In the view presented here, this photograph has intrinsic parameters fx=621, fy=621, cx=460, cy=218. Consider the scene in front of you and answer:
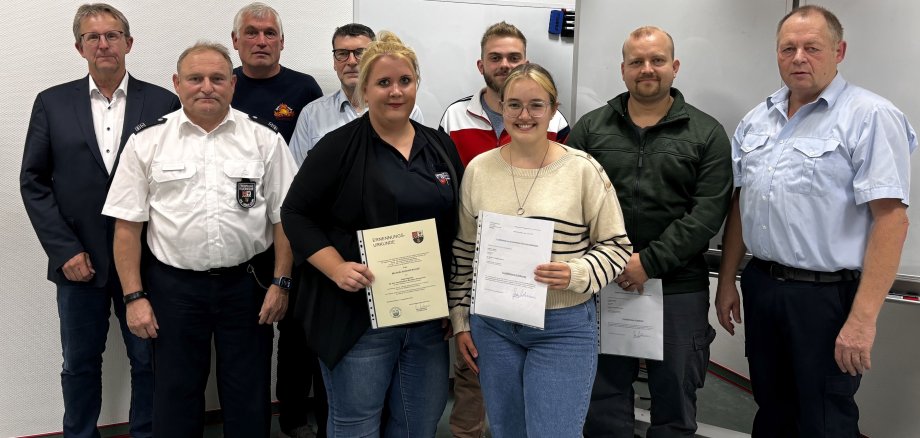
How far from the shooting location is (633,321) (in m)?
2.35

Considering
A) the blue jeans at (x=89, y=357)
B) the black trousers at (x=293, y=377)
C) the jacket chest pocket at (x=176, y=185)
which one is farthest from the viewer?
the black trousers at (x=293, y=377)

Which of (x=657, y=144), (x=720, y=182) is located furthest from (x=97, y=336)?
(x=720, y=182)

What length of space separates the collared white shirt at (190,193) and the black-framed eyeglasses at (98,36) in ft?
2.21

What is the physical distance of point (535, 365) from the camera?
1.89 m

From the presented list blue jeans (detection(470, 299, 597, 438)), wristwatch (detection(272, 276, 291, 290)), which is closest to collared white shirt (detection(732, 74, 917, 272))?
blue jeans (detection(470, 299, 597, 438))

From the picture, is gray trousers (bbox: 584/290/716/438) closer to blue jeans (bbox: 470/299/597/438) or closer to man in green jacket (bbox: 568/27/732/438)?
man in green jacket (bbox: 568/27/732/438)

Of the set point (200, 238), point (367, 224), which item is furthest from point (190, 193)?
point (367, 224)

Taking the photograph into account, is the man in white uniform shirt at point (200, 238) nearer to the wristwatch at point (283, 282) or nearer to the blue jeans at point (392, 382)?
the wristwatch at point (283, 282)

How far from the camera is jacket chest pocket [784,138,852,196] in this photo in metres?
2.07

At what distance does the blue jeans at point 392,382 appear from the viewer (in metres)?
1.95

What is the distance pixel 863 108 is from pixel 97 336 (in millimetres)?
3235

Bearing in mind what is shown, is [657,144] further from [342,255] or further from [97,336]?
[97,336]

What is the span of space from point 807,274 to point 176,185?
2.26 meters

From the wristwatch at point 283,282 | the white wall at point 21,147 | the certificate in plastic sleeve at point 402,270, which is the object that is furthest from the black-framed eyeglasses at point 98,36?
the certificate in plastic sleeve at point 402,270
